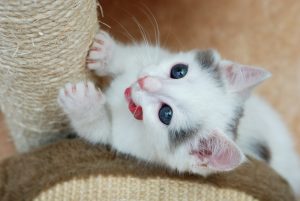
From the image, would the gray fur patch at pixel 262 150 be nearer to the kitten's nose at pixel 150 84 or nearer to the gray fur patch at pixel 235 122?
the gray fur patch at pixel 235 122

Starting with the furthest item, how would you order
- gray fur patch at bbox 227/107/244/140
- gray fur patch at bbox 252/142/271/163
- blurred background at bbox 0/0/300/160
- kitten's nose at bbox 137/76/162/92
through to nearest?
1. blurred background at bbox 0/0/300/160
2. gray fur patch at bbox 252/142/271/163
3. gray fur patch at bbox 227/107/244/140
4. kitten's nose at bbox 137/76/162/92

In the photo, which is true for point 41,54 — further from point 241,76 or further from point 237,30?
point 237,30

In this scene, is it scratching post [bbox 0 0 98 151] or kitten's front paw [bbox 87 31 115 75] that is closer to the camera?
scratching post [bbox 0 0 98 151]

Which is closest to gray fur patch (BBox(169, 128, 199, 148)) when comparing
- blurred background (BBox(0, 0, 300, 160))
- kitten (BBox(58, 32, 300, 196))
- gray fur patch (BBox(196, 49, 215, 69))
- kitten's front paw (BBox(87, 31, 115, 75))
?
kitten (BBox(58, 32, 300, 196))

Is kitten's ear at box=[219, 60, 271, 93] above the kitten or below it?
above

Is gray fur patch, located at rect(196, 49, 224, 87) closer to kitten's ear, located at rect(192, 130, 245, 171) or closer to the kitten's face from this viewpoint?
the kitten's face

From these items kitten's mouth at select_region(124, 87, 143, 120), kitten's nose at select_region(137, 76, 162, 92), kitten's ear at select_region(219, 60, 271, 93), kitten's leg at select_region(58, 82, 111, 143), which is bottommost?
kitten's leg at select_region(58, 82, 111, 143)

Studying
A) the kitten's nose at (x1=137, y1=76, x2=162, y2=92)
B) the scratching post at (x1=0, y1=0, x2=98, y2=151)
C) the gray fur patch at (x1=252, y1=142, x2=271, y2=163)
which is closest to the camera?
the scratching post at (x1=0, y1=0, x2=98, y2=151)
